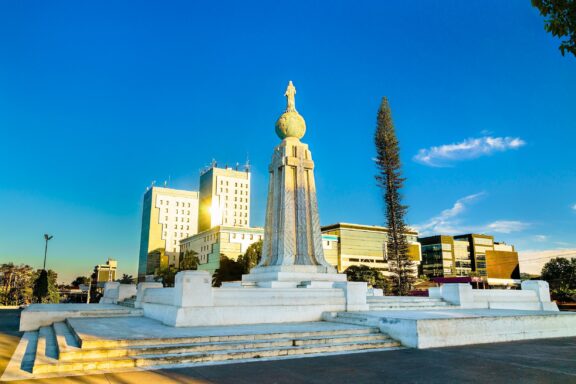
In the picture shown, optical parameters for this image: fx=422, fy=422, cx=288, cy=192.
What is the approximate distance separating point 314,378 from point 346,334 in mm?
3545

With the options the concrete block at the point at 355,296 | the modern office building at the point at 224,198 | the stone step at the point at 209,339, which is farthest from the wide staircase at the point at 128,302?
the modern office building at the point at 224,198

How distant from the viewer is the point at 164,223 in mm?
125938

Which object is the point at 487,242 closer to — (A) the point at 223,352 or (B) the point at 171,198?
(B) the point at 171,198

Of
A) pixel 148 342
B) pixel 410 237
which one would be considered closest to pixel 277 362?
pixel 148 342

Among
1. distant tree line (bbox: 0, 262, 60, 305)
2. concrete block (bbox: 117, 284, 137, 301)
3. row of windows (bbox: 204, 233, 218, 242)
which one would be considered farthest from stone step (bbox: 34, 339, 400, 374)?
row of windows (bbox: 204, 233, 218, 242)

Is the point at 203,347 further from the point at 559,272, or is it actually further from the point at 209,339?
the point at 559,272

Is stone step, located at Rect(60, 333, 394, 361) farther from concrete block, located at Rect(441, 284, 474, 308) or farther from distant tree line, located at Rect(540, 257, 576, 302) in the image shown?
→ distant tree line, located at Rect(540, 257, 576, 302)

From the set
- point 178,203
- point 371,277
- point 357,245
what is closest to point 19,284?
point 371,277

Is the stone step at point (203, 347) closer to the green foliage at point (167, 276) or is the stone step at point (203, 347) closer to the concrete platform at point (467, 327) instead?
the concrete platform at point (467, 327)

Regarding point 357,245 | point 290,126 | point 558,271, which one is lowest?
point 558,271

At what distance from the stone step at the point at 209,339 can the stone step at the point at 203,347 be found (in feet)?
0.54

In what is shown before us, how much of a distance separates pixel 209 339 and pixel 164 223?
123 m

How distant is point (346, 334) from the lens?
9.55 metres

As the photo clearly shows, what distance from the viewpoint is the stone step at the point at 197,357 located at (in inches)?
259
